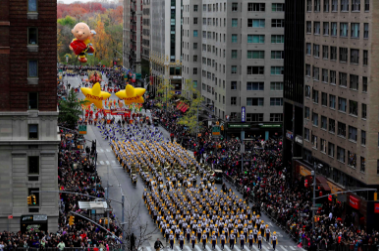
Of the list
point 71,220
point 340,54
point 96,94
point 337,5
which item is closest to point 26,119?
point 71,220

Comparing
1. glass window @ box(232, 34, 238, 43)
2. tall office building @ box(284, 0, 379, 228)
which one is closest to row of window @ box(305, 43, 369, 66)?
tall office building @ box(284, 0, 379, 228)

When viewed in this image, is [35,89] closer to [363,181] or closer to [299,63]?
[363,181]

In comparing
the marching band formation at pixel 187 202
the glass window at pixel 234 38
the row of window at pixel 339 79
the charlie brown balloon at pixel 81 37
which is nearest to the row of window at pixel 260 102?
the glass window at pixel 234 38

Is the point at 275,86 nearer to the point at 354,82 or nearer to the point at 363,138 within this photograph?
the point at 354,82

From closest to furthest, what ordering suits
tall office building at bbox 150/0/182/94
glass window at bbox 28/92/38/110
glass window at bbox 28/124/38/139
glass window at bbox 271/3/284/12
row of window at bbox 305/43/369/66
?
glass window at bbox 28/124/38/139 → glass window at bbox 28/92/38/110 → row of window at bbox 305/43/369/66 → glass window at bbox 271/3/284/12 → tall office building at bbox 150/0/182/94

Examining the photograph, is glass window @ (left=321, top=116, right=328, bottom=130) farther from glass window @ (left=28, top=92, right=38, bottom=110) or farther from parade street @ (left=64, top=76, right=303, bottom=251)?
glass window @ (left=28, top=92, right=38, bottom=110)

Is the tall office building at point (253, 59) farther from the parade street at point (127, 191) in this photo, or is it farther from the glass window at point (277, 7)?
the parade street at point (127, 191)
